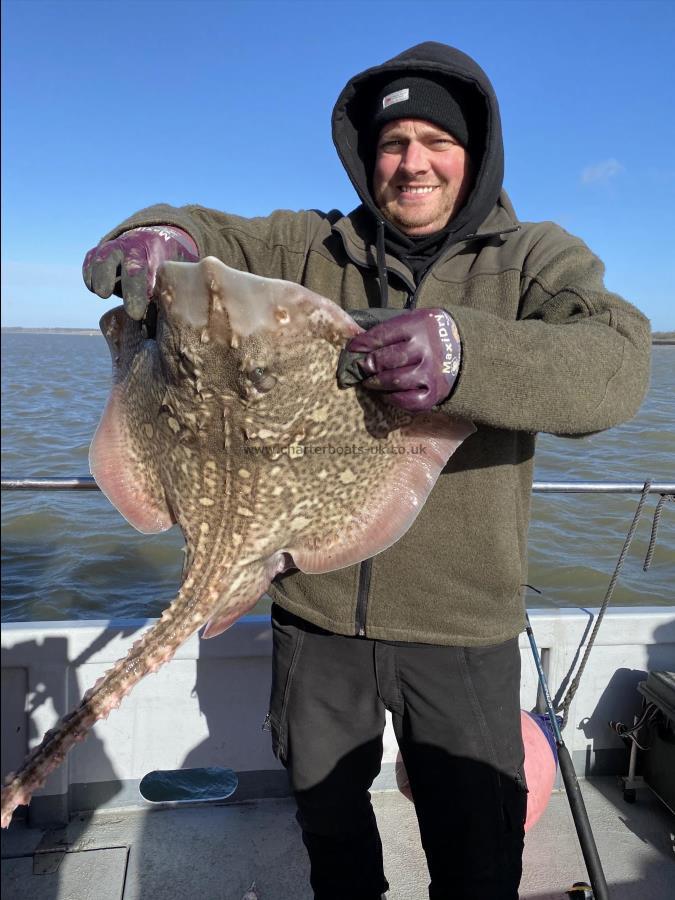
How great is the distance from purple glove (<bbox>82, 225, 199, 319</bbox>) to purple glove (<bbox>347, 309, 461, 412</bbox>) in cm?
76

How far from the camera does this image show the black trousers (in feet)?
7.25

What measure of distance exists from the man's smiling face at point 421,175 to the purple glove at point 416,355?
2.65ft

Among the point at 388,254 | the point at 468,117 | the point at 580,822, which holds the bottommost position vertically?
the point at 580,822

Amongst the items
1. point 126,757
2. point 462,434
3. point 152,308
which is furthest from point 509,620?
point 126,757

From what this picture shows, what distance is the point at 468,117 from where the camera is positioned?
238 centimetres

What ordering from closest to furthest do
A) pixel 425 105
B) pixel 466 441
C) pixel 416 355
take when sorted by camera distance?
pixel 416 355 < pixel 466 441 < pixel 425 105

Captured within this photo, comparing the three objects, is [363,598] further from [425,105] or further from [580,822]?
[425,105]

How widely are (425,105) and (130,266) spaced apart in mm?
1219

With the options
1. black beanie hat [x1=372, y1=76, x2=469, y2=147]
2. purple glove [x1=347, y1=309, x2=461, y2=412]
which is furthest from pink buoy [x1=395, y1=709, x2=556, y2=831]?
black beanie hat [x1=372, y1=76, x2=469, y2=147]

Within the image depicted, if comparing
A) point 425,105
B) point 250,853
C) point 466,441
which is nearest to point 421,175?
point 425,105

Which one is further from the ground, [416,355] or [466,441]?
[416,355]

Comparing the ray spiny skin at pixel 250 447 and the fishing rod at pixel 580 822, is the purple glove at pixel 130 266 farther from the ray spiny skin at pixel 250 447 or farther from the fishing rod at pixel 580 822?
the fishing rod at pixel 580 822

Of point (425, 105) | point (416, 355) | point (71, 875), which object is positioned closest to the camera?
point (416, 355)

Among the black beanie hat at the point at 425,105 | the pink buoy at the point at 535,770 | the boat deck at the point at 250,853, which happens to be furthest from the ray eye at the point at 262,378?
the boat deck at the point at 250,853
